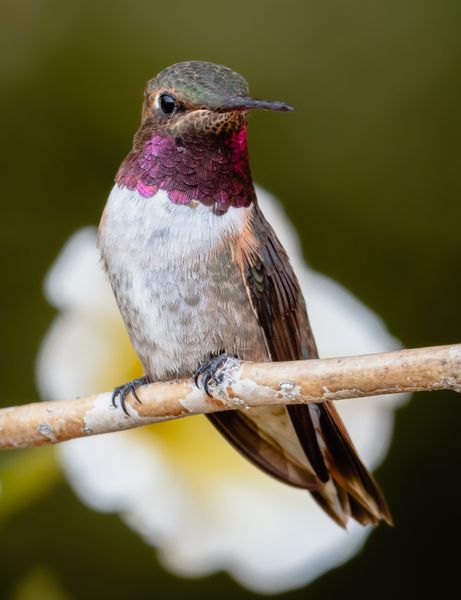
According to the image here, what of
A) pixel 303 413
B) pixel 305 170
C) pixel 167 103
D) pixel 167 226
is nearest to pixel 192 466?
pixel 303 413

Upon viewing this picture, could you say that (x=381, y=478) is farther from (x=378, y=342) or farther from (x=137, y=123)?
(x=137, y=123)

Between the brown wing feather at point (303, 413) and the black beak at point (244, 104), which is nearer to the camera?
the black beak at point (244, 104)

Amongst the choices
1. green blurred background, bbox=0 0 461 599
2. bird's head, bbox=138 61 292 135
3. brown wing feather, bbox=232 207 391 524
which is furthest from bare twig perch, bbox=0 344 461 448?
green blurred background, bbox=0 0 461 599

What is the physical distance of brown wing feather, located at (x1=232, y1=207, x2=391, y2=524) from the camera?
4.36 ft

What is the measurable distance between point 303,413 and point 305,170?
70cm

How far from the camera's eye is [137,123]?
1936 mm

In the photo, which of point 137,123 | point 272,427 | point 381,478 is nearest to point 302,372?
point 272,427

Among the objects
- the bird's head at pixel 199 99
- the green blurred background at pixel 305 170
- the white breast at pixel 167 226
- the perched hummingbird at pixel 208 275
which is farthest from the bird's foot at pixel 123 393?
the green blurred background at pixel 305 170

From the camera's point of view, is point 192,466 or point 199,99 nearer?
point 199,99

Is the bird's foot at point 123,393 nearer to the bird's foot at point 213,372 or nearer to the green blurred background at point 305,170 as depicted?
the bird's foot at point 213,372

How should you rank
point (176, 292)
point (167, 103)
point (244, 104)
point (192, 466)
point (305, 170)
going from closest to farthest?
1. point (244, 104)
2. point (167, 103)
3. point (176, 292)
4. point (192, 466)
5. point (305, 170)

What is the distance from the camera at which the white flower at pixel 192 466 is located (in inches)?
57.5

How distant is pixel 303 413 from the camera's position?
134cm

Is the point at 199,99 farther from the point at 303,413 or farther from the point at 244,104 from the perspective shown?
the point at 303,413
